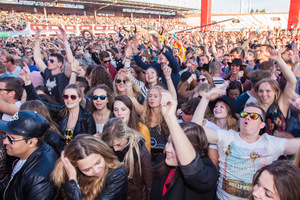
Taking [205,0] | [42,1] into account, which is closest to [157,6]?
[205,0]

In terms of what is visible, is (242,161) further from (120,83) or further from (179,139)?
(120,83)

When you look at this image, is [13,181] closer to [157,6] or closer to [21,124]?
[21,124]

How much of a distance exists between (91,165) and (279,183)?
129 cm

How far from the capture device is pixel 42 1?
1341 inches

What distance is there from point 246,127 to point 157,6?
4975cm

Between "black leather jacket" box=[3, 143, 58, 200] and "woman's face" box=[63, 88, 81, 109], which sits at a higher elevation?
"woman's face" box=[63, 88, 81, 109]

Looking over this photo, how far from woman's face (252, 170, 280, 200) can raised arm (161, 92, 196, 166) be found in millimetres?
456

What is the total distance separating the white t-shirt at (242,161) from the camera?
187 centimetres

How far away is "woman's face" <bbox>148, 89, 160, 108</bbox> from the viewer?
3.03 m

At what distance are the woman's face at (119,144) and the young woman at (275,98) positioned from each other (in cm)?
175

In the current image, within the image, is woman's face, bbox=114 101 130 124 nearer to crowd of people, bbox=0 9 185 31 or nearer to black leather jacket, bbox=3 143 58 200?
black leather jacket, bbox=3 143 58 200

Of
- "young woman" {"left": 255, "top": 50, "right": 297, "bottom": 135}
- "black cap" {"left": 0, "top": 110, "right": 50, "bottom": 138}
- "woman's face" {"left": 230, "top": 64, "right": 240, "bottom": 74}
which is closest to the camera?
"black cap" {"left": 0, "top": 110, "right": 50, "bottom": 138}

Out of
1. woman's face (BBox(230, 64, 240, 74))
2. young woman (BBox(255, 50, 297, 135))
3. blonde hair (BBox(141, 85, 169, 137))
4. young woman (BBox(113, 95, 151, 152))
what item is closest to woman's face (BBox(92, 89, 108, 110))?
young woman (BBox(113, 95, 151, 152))

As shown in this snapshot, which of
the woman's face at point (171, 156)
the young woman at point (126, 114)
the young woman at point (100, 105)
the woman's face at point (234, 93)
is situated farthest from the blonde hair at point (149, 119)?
the woman's face at point (234, 93)
